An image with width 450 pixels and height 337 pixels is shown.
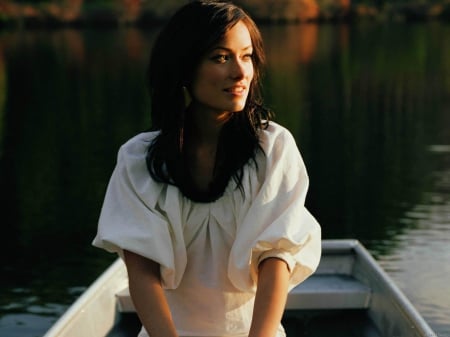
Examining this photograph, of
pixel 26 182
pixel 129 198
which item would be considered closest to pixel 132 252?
pixel 129 198

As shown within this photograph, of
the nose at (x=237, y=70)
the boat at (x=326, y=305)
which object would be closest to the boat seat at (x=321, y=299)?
the boat at (x=326, y=305)

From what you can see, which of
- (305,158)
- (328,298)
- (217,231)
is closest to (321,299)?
(328,298)

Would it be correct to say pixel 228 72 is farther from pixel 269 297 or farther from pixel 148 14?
pixel 148 14

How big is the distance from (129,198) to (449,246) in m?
4.96

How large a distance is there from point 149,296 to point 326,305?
1.97 metres

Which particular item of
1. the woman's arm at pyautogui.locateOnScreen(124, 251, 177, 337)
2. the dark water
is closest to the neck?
the woman's arm at pyautogui.locateOnScreen(124, 251, 177, 337)

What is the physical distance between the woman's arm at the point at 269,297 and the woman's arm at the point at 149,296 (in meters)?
0.19

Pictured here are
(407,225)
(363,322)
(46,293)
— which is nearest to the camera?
(363,322)

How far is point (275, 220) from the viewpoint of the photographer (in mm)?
2387

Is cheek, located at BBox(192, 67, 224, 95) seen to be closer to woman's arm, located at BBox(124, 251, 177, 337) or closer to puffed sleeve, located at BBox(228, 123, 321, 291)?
puffed sleeve, located at BBox(228, 123, 321, 291)

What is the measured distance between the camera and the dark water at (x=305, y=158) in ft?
21.2

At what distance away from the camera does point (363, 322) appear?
4.23 meters

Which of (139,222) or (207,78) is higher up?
(207,78)

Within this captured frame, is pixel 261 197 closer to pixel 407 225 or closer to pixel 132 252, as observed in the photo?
pixel 132 252
